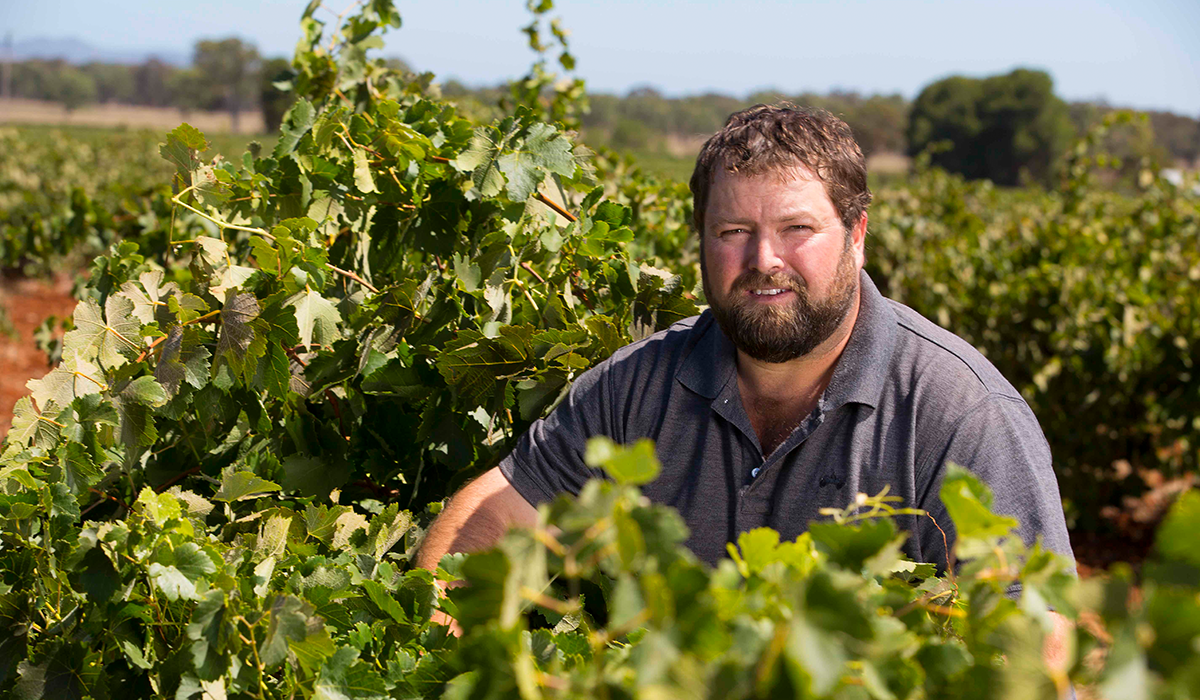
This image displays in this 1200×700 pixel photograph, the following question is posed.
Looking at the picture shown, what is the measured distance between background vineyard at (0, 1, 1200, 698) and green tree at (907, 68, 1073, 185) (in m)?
81.0

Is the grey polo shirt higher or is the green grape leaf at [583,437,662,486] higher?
the green grape leaf at [583,437,662,486]

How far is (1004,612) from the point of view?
833 mm

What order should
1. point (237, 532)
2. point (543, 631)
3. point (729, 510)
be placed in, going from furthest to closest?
point (729, 510) < point (237, 532) < point (543, 631)

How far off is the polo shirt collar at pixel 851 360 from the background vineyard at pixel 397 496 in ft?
0.69

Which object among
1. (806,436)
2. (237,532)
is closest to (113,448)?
(237,532)

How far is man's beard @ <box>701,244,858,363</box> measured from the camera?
2131mm

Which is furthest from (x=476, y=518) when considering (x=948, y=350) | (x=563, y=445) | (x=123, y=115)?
(x=123, y=115)

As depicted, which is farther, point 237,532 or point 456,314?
point 456,314

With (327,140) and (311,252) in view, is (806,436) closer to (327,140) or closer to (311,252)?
(311,252)

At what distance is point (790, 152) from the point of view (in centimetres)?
214

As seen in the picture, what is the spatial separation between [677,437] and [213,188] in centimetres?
115

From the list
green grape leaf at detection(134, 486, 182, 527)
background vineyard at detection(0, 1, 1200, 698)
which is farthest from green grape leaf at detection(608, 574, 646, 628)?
green grape leaf at detection(134, 486, 182, 527)

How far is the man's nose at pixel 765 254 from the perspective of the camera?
2133 millimetres

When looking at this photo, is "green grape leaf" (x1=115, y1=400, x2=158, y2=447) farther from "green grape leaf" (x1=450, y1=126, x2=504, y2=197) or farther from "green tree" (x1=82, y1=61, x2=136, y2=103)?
"green tree" (x1=82, y1=61, x2=136, y2=103)
